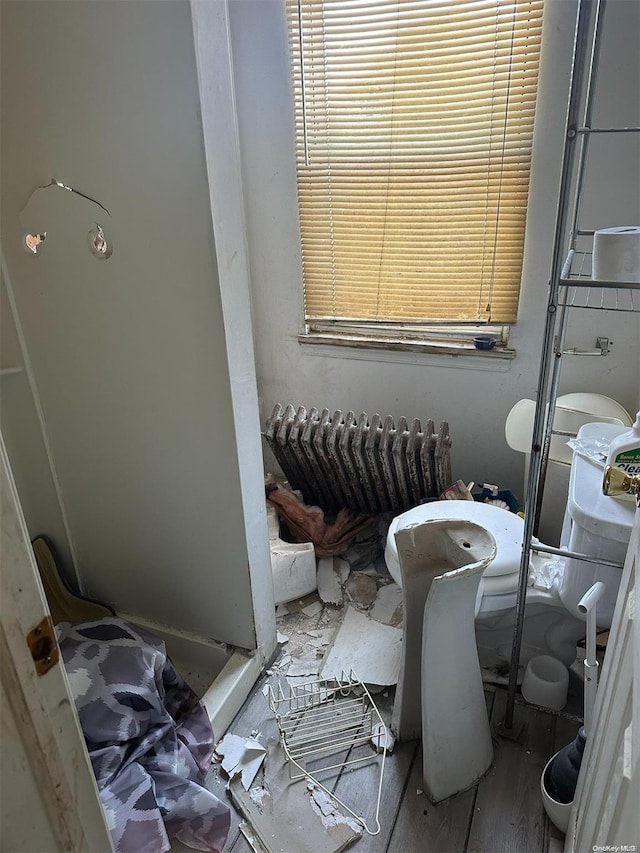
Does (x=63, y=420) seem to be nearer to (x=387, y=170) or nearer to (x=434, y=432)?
(x=434, y=432)

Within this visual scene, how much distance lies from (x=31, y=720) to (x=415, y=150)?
6.19 feet

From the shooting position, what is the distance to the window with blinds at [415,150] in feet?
5.46

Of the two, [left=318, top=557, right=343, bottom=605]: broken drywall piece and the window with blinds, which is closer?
the window with blinds

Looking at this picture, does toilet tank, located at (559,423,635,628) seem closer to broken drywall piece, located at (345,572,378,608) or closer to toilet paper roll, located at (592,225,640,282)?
toilet paper roll, located at (592,225,640,282)

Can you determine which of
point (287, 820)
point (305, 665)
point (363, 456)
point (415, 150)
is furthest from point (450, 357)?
point (287, 820)

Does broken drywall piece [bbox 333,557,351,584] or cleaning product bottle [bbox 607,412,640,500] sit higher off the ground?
cleaning product bottle [bbox 607,412,640,500]

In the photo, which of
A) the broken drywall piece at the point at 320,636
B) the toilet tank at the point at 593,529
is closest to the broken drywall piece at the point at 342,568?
the broken drywall piece at the point at 320,636

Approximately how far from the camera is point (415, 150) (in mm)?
1840

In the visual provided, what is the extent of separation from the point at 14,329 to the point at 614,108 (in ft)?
5.80

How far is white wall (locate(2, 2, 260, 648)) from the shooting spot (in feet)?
3.47

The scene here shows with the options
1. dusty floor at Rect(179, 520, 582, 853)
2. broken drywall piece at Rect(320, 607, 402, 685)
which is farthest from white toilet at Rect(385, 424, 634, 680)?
broken drywall piece at Rect(320, 607, 402, 685)

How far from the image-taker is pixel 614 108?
158 cm

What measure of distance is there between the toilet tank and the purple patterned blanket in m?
0.94

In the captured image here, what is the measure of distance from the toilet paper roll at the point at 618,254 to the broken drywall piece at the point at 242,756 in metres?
1.31
